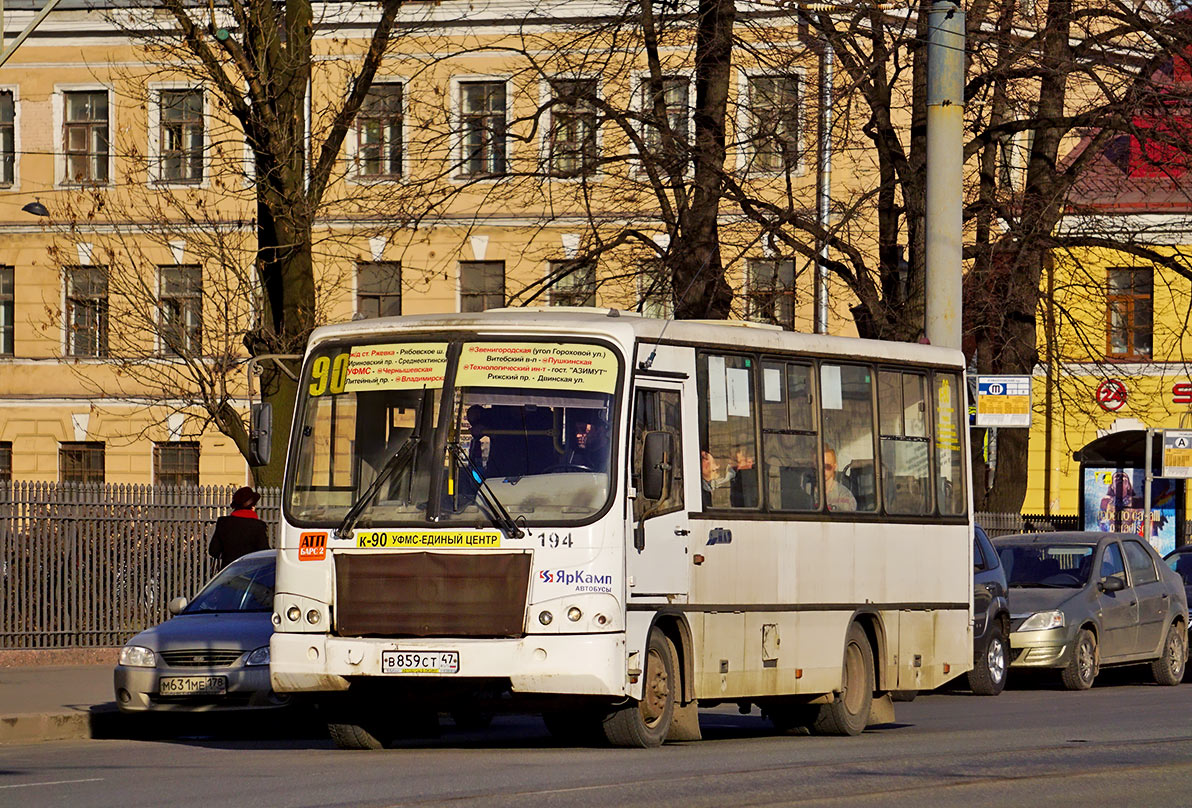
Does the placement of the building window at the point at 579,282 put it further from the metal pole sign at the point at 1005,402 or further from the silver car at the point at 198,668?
the silver car at the point at 198,668

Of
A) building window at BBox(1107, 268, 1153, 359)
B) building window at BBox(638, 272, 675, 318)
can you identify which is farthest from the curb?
building window at BBox(1107, 268, 1153, 359)

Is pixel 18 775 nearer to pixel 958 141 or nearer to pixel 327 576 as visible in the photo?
pixel 327 576

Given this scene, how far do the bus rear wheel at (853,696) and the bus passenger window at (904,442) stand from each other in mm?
1089

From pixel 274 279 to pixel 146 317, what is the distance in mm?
3760

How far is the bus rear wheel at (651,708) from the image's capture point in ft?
45.8

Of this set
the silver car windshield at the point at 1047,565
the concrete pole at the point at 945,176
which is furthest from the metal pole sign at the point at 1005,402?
the concrete pole at the point at 945,176

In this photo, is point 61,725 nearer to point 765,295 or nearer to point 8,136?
point 765,295

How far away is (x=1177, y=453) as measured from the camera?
32656 mm

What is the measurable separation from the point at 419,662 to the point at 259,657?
395cm

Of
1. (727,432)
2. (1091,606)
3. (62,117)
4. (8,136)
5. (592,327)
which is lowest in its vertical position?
(1091,606)

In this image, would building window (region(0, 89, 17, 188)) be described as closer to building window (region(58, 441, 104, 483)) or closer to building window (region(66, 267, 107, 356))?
building window (region(66, 267, 107, 356))

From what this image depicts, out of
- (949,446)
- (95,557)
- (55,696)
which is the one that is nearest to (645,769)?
(949,446)

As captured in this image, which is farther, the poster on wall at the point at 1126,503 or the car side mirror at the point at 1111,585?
the poster on wall at the point at 1126,503

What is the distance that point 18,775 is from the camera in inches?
512
